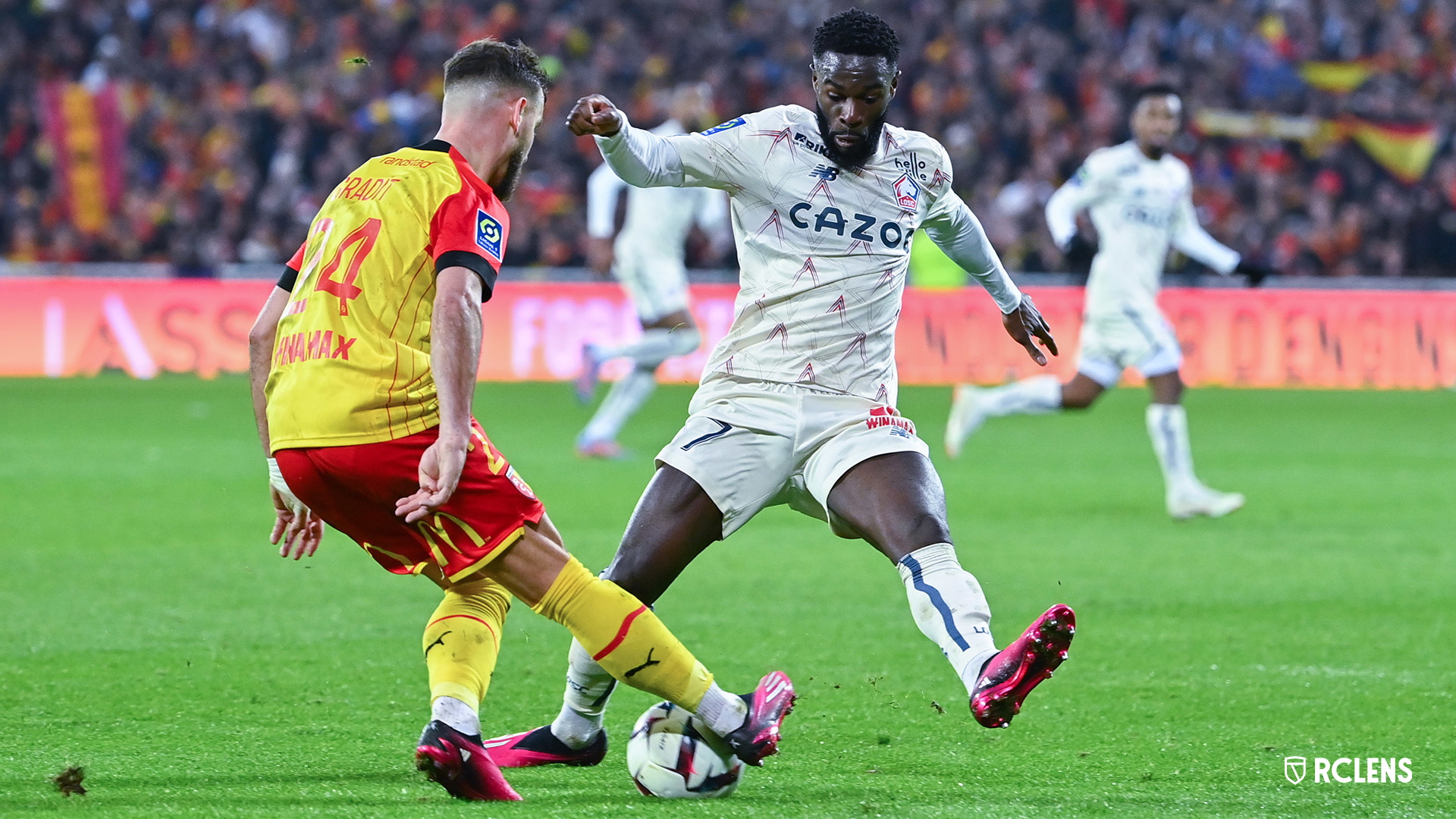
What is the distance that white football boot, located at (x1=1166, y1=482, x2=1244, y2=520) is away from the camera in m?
10.3

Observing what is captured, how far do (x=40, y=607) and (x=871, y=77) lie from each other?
14.1ft

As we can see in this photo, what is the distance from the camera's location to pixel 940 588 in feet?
14.2

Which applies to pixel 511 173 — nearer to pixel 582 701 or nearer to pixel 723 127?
pixel 723 127

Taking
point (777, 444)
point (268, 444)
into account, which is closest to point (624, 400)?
point (777, 444)

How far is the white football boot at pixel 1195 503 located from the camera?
1026 cm

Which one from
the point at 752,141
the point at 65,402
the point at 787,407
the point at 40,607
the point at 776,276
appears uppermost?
the point at 752,141

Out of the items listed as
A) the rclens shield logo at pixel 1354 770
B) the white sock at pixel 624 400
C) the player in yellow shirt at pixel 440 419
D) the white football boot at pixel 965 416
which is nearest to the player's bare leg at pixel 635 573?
the player in yellow shirt at pixel 440 419

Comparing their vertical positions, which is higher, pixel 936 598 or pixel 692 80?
pixel 692 80

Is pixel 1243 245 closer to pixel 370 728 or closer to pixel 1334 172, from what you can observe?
pixel 1334 172

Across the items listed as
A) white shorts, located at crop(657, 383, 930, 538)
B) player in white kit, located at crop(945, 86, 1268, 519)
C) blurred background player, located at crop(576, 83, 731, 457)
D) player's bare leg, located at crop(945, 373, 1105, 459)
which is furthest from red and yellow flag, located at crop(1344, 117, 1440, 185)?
white shorts, located at crop(657, 383, 930, 538)

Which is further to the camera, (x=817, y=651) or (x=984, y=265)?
(x=817, y=651)

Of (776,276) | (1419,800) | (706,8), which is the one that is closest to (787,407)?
(776,276)

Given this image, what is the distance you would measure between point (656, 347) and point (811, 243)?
8.02 metres

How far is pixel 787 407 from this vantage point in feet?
15.6
